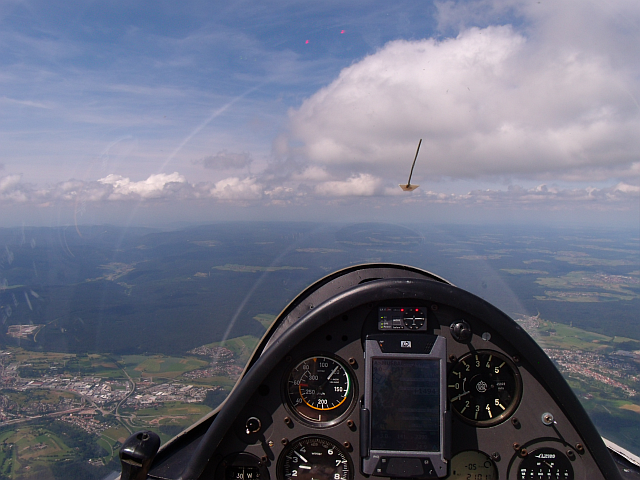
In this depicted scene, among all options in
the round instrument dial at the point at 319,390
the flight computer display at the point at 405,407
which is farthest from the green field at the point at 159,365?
the flight computer display at the point at 405,407

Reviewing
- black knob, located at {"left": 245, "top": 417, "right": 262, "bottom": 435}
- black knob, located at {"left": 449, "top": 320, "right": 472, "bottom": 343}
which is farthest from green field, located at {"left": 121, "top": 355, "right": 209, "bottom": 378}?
black knob, located at {"left": 449, "top": 320, "right": 472, "bottom": 343}

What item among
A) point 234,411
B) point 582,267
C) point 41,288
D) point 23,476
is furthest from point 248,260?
point 582,267

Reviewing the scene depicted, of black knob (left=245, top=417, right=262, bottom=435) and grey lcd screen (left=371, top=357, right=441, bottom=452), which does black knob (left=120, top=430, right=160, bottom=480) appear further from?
grey lcd screen (left=371, top=357, right=441, bottom=452)

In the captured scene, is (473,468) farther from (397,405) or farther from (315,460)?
(315,460)

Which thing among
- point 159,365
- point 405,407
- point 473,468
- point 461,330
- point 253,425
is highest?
point 461,330

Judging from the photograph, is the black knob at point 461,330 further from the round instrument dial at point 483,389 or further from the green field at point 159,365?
the green field at point 159,365

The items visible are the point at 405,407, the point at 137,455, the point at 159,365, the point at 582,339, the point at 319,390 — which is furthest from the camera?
the point at 582,339

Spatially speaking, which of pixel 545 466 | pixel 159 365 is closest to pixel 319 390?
pixel 545 466
